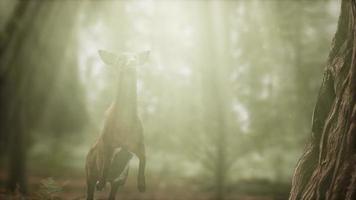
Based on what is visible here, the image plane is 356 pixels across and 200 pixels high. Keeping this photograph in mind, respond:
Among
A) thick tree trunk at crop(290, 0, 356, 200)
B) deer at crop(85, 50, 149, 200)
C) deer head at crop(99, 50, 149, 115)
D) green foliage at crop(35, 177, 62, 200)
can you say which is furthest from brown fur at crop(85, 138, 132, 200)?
thick tree trunk at crop(290, 0, 356, 200)

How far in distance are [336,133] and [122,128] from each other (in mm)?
2081

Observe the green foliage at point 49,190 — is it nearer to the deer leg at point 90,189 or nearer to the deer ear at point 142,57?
the deer leg at point 90,189

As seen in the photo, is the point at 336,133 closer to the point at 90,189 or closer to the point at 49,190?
the point at 90,189

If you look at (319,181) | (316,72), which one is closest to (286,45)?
(316,72)

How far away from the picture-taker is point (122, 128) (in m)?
4.35

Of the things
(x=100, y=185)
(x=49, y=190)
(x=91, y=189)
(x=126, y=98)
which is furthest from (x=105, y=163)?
(x=49, y=190)

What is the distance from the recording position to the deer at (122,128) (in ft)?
14.3

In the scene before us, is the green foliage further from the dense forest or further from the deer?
the dense forest

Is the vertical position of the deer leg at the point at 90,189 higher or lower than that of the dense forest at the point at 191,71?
lower

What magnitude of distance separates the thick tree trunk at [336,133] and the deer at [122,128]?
5.79ft

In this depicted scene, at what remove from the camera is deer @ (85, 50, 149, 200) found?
14.3ft

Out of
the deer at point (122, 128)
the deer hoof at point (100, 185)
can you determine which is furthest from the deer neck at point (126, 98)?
the deer hoof at point (100, 185)

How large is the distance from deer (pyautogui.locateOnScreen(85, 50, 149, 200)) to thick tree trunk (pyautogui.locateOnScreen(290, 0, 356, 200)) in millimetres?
1766

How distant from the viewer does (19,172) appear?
1395 cm
